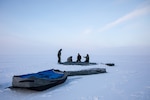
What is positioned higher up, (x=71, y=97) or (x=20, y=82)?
(x=20, y=82)

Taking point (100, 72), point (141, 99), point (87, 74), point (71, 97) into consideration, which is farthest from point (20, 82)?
point (100, 72)

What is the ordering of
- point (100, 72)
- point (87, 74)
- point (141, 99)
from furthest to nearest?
point (100, 72) < point (87, 74) < point (141, 99)

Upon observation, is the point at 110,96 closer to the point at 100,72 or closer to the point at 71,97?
the point at 71,97

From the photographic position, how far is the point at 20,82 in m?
7.96

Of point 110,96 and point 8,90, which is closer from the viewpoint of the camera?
point 110,96

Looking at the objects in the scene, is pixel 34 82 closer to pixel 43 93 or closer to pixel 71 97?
pixel 43 93

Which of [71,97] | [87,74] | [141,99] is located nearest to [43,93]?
[71,97]

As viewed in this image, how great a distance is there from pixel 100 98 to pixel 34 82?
12.3ft

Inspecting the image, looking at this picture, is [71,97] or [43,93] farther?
[43,93]

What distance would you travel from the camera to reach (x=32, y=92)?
8.17 meters

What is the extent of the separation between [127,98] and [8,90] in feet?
22.9

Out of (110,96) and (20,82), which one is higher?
(20,82)

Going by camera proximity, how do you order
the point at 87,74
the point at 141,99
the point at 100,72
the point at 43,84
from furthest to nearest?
the point at 100,72 → the point at 87,74 → the point at 43,84 → the point at 141,99

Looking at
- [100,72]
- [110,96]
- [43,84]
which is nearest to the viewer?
[110,96]
